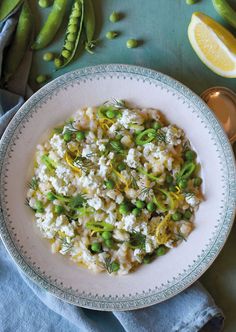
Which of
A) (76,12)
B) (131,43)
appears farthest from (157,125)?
(76,12)

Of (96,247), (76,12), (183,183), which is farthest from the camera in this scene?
(76,12)

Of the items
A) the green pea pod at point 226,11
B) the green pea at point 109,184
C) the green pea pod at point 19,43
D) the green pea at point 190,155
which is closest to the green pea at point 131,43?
the green pea pod at point 226,11

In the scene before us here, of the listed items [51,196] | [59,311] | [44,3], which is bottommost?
[59,311]

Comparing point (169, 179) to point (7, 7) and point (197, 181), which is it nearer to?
point (197, 181)

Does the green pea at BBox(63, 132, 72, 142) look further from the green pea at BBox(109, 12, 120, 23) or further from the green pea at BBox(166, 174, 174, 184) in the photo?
the green pea at BBox(109, 12, 120, 23)

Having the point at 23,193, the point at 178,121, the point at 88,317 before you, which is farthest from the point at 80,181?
the point at 88,317

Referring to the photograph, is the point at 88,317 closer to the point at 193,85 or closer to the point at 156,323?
the point at 156,323
